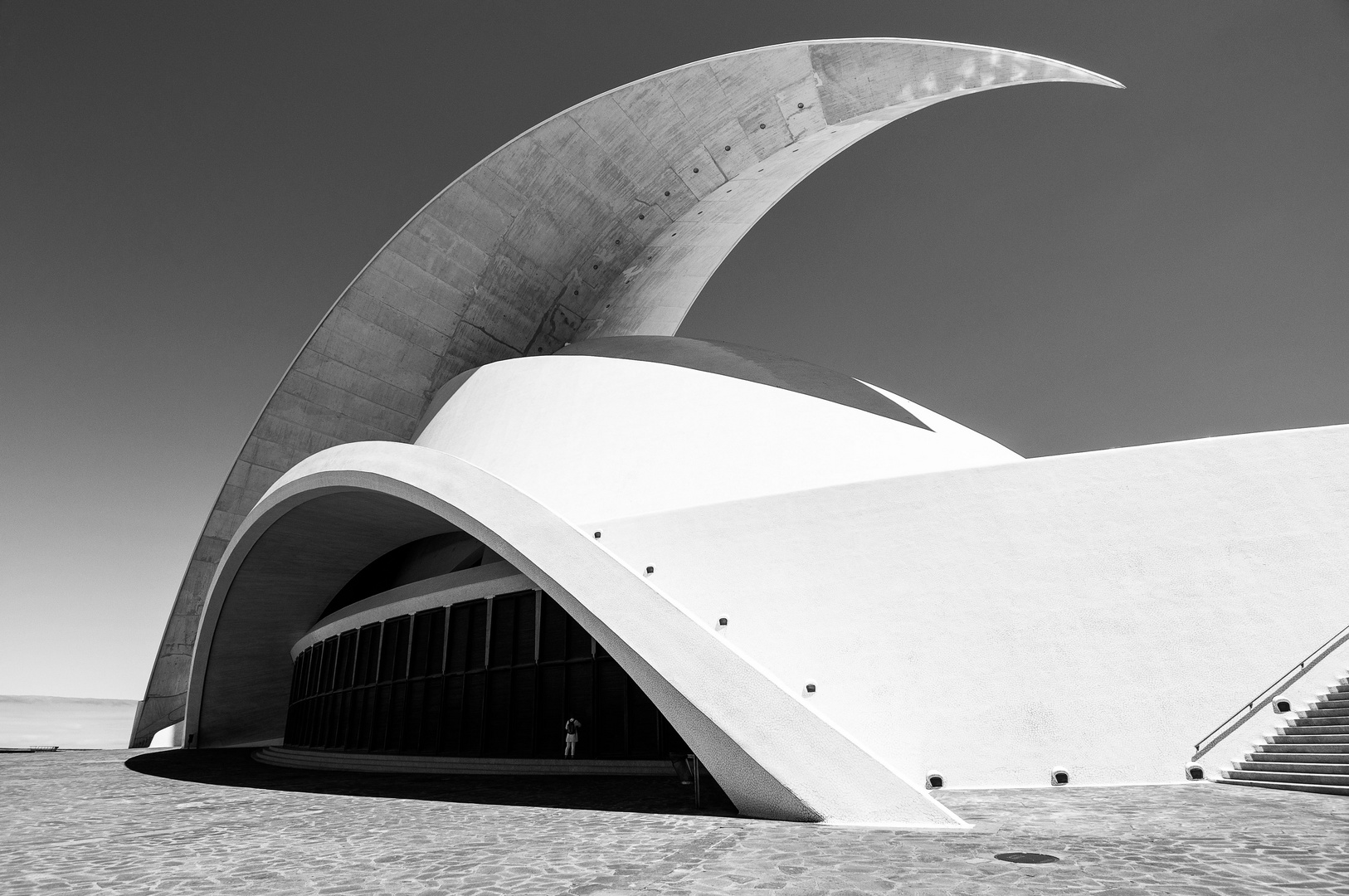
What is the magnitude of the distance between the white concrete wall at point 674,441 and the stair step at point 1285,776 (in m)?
5.64

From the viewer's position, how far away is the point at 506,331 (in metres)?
21.6

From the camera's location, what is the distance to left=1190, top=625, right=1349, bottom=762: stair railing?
9.05 metres

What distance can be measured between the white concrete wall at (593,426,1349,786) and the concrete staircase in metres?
0.50

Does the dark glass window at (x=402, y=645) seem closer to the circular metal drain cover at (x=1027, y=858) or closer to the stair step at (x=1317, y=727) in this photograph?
the circular metal drain cover at (x=1027, y=858)

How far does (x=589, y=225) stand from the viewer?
66.9 feet

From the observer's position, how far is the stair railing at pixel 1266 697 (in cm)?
905

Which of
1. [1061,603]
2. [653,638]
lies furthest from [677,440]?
[1061,603]

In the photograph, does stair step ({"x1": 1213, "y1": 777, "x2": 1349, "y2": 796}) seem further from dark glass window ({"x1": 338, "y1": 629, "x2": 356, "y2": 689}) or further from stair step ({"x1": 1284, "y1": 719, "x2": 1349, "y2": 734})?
dark glass window ({"x1": 338, "y1": 629, "x2": 356, "y2": 689})

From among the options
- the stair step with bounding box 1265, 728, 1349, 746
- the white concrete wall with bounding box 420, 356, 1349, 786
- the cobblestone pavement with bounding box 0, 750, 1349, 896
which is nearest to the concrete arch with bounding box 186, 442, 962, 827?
the cobblestone pavement with bounding box 0, 750, 1349, 896

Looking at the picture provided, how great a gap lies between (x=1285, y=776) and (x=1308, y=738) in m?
0.65

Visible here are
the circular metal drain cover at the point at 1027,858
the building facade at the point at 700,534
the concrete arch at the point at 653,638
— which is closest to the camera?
the circular metal drain cover at the point at 1027,858

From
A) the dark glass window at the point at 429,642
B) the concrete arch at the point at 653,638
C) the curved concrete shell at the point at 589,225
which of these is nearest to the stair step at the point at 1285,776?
the concrete arch at the point at 653,638

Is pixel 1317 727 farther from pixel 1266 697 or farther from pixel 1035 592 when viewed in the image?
pixel 1035 592

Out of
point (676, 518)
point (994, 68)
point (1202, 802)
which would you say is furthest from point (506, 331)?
point (1202, 802)
